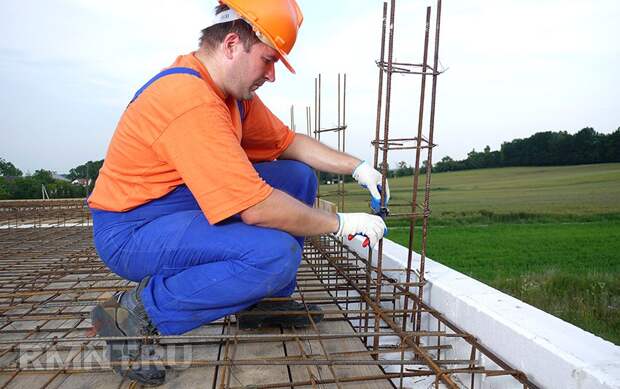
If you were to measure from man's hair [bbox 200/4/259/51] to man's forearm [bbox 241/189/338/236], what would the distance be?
0.68m

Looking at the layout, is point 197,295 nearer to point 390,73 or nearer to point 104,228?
point 104,228

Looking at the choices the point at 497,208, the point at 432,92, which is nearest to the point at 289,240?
the point at 432,92

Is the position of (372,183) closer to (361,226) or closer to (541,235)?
(361,226)

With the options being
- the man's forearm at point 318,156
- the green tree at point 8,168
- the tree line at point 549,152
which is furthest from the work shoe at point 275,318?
the tree line at point 549,152

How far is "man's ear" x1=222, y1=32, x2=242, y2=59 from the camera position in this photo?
6.63 feet

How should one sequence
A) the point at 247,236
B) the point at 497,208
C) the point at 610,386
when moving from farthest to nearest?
the point at 497,208 → the point at 247,236 → the point at 610,386

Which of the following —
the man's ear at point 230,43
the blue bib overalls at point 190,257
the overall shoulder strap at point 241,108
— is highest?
the man's ear at point 230,43

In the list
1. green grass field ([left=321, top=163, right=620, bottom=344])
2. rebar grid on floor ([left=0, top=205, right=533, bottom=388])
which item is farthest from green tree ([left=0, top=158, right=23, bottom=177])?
rebar grid on floor ([left=0, top=205, right=533, bottom=388])

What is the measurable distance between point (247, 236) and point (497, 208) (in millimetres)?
31733

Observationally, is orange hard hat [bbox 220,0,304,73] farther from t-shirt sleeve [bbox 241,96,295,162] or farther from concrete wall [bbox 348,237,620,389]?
concrete wall [bbox 348,237,620,389]

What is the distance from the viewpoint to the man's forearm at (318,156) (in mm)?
2746

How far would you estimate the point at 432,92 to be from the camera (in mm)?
2342

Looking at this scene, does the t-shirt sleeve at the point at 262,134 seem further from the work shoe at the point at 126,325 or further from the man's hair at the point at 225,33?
the work shoe at the point at 126,325

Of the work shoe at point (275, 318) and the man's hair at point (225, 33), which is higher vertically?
the man's hair at point (225, 33)
